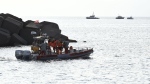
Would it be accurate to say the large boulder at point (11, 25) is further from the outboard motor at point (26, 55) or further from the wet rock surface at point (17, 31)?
the outboard motor at point (26, 55)

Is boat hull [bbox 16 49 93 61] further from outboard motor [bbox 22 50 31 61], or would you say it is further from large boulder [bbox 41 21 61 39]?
large boulder [bbox 41 21 61 39]

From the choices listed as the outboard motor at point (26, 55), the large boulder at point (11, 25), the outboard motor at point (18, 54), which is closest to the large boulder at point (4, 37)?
the large boulder at point (11, 25)

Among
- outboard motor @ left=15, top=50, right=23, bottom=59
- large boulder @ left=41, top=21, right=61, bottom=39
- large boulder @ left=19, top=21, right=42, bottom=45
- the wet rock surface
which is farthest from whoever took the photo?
large boulder @ left=41, top=21, right=61, bottom=39

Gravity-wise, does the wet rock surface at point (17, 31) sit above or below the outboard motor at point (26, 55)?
above

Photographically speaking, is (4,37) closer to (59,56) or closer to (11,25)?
(11,25)

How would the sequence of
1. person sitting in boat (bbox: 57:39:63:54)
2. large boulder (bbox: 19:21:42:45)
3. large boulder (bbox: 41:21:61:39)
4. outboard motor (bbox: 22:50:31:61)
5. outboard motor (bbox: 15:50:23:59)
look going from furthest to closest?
large boulder (bbox: 41:21:61:39) → large boulder (bbox: 19:21:42:45) → person sitting in boat (bbox: 57:39:63:54) → outboard motor (bbox: 15:50:23:59) → outboard motor (bbox: 22:50:31:61)

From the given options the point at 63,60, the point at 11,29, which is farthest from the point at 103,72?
the point at 11,29

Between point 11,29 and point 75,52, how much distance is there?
2162 centimetres

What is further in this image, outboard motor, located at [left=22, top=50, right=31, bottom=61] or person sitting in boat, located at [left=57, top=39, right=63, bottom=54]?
person sitting in boat, located at [left=57, top=39, right=63, bottom=54]

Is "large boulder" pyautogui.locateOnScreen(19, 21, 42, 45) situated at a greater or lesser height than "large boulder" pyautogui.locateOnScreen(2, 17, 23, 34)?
lesser

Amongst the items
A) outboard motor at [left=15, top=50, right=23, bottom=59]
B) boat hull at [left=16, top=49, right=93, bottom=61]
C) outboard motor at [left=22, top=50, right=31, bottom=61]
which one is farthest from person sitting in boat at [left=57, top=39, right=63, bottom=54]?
outboard motor at [left=15, top=50, right=23, bottom=59]

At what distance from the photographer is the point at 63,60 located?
59.4 m

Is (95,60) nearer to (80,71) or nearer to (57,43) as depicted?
(57,43)

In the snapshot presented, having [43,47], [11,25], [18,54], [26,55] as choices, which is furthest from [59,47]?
[11,25]
